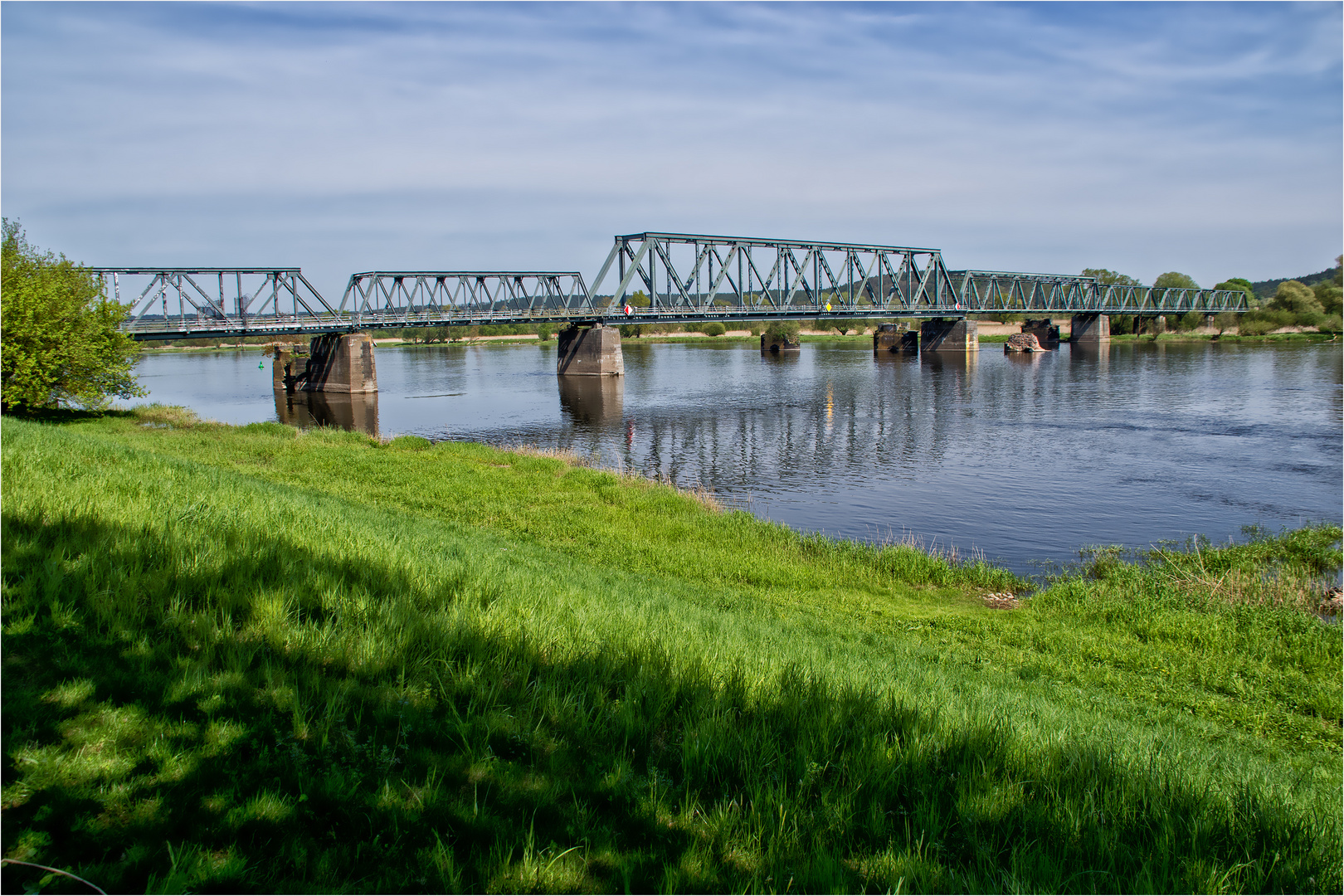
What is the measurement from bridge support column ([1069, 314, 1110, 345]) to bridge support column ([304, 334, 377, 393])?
115 meters

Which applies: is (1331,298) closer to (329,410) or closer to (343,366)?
(343,366)

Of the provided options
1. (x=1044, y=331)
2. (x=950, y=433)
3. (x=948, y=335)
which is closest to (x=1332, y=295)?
(x=1044, y=331)

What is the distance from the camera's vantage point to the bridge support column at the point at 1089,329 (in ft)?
452

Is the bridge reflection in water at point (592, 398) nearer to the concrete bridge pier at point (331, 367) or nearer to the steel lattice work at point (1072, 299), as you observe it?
the concrete bridge pier at point (331, 367)

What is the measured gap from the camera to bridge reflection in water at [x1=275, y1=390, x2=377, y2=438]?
5022 cm

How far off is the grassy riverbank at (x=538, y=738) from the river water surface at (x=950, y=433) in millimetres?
10477

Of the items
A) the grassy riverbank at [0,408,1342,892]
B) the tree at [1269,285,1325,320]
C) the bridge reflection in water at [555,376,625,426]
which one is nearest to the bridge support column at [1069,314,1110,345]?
the tree at [1269,285,1325,320]

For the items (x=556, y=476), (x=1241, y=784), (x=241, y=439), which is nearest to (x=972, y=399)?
(x=556, y=476)

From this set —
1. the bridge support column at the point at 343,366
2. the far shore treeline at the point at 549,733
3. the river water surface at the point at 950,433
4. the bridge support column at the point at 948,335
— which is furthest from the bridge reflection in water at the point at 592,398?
the bridge support column at the point at 948,335

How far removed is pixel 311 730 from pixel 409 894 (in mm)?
1406

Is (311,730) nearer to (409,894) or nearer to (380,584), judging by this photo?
(409,894)

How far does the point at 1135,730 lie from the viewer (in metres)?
7.50

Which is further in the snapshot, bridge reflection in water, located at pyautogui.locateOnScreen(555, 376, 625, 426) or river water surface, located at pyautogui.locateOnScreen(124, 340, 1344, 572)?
bridge reflection in water, located at pyautogui.locateOnScreen(555, 376, 625, 426)

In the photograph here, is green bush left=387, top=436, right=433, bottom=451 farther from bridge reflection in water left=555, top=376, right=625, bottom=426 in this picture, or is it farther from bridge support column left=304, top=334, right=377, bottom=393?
bridge support column left=304, top=334, right=377, bottom=393
